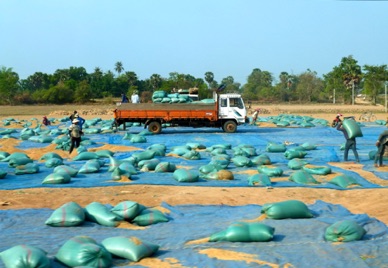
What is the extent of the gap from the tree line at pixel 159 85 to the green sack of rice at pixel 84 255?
139ft

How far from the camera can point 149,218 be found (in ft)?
22.3

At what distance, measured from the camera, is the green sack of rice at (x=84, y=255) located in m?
4.98

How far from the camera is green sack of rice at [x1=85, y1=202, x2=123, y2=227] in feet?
21.8

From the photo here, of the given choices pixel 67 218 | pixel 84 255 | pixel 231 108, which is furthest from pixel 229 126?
pixel 84 255

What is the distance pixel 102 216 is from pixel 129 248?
1.49m

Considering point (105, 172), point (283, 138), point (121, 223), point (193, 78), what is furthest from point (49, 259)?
point (193, 78)

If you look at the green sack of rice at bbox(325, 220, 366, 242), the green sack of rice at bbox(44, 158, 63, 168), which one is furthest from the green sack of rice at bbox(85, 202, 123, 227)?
the green sack of rice at bbox(44, 158, 63, 168)

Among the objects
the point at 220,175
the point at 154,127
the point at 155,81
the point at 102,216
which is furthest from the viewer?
the point at 155,81

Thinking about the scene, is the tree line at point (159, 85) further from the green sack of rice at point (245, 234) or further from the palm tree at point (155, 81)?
the green sack of rice at point (245, 234)

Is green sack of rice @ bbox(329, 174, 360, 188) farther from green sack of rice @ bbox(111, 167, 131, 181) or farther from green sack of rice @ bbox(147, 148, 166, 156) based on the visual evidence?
green sack of rice @ bbox(147, 148, 166, 156)

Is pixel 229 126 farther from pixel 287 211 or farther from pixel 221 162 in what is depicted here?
pixel 287 211

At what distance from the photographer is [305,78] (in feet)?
262

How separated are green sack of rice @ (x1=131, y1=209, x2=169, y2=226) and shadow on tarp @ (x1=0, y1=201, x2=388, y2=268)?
0.10m

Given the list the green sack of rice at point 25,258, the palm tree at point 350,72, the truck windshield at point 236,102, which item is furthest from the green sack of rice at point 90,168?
the palm tree at point 350,72
